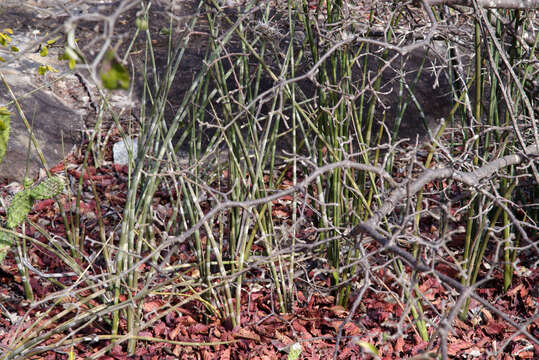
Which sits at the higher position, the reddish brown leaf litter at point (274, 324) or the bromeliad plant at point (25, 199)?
the bromeliad plant at point (25, 199)

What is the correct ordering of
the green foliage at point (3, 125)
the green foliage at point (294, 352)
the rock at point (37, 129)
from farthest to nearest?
1. the rock at point (37, 129)
2. the green foliage at point (294, 352)
3. the green foliage at point (3, 125)

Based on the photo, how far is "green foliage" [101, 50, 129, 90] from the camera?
72 centimetres

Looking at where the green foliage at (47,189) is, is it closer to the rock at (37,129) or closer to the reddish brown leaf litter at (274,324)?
the reddish brown leaf litter at (274,324)

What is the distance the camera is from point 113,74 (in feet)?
2.41

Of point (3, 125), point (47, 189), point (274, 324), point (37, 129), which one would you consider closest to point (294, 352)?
point (274, 324)

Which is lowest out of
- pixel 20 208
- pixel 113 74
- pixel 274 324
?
pixel 274 324

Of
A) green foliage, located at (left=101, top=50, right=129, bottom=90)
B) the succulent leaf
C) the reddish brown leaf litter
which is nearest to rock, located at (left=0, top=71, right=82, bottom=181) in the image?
the reddish brown leaf litter

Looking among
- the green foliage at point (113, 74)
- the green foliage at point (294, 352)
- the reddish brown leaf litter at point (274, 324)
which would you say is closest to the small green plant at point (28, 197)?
the reddish brown leaf litter at point (274, 324)

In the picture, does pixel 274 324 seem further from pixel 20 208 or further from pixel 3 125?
pixel 3 125

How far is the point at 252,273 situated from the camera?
2.03 meters

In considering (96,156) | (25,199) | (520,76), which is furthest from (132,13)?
(520,76)

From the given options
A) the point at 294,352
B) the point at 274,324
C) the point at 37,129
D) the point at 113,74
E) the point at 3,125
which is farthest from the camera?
the point at 37,129

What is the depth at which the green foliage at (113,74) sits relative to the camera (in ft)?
2.36

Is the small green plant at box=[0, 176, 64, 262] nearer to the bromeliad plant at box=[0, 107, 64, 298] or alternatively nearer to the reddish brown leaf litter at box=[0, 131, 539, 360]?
the bromeliad plant at box=[0, 107, 64, 298]
